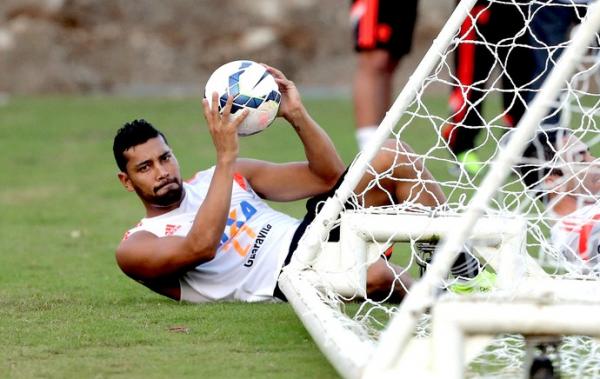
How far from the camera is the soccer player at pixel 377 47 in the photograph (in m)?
5.84

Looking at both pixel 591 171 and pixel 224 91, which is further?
pixel 591 171

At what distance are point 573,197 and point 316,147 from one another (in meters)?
1.03

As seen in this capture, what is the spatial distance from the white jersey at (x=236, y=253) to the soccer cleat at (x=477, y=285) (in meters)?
0.71

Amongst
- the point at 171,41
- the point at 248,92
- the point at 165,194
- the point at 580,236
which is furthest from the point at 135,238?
the point at 171,41

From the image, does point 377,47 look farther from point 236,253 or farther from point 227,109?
point 227,109

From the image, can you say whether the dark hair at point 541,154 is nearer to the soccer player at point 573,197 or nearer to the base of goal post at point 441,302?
the soccer player at point 573,197

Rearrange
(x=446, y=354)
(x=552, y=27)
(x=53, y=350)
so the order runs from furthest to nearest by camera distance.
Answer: (x=552, y=27) < (x=53, y=350) < (x=446, y=354)

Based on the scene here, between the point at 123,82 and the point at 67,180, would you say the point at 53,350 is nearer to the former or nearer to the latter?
the point at 67,180

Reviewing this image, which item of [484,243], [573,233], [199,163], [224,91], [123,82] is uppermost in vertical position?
[224,91]

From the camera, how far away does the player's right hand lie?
4.09 meters

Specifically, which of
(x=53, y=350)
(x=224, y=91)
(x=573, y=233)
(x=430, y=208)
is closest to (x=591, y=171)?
(x=573, y=233)

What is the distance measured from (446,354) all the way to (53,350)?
55.4 inches

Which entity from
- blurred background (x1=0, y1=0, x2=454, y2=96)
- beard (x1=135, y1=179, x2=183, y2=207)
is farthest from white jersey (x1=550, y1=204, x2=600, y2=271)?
blurred background (x1=0, y1=0, x2=454, y2=96)

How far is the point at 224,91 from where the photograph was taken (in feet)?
13.8
